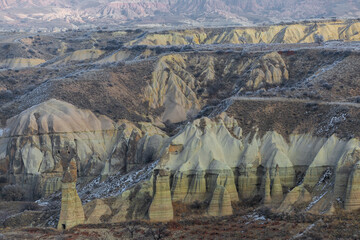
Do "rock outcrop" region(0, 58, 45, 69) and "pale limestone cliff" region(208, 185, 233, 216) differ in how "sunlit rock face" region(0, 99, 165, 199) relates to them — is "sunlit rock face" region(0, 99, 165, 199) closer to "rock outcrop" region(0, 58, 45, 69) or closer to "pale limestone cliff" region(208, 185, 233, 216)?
"pale limestone cliff" region(208, 185, 233, 216)

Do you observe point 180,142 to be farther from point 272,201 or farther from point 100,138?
point 100,138

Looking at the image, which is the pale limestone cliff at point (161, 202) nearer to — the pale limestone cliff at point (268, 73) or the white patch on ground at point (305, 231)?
the white patch on ground at point (305, 231)

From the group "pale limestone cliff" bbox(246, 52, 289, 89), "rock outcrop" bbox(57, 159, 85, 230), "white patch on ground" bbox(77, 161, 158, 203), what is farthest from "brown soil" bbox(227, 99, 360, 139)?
"pale limestone cliff" bbox(246, 52, 289, 89)

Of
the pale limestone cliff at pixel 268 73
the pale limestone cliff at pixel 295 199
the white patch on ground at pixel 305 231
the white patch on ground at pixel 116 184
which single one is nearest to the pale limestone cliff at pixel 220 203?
the pale limestone cliff at pixel 295 199

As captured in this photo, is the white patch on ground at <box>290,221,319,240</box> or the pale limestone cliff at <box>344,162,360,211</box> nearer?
the white patch on ground at <box>290,221,319,240</box>

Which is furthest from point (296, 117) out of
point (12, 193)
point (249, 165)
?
point (12, 193)

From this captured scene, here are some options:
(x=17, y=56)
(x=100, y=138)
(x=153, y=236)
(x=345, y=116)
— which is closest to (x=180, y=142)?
(x=153, y=236)
